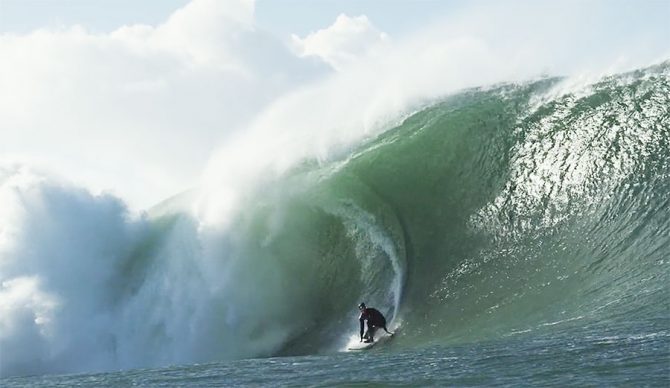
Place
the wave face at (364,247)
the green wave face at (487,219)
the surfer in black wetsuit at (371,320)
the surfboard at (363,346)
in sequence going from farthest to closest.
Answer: the wave face at (364,247) → the surfer in black wetsuit at (371,320) → the surfboard at (363,346) → the green wave face at (487,219)

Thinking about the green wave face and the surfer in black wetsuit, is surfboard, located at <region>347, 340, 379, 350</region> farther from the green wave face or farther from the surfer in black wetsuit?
the green wave face

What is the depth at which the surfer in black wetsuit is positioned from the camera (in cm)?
1409

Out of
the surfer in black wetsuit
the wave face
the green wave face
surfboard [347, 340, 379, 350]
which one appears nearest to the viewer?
the green wave face

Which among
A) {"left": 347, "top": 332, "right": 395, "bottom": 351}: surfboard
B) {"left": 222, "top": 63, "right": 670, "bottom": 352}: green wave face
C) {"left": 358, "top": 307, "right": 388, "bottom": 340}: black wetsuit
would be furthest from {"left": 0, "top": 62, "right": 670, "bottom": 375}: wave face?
{"left": 358, "top": 307, "right": 388, "bottom": 340}: black wetsuit

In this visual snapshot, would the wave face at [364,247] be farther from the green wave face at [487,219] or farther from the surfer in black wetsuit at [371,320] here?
the surfer in black wetsuit at [371,320]

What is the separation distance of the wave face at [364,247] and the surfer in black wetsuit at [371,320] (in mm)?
471

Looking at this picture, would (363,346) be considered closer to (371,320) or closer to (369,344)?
(369,344)

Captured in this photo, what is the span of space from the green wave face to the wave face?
0.13ft

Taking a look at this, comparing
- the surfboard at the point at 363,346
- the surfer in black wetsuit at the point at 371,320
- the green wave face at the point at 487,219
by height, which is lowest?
the surfboard at the point at 363,346

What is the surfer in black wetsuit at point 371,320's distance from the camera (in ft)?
46.2

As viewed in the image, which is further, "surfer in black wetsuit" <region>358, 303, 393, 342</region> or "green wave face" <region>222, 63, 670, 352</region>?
"surfer in black wetsuit" <region>358, 303, 393, 342</region>

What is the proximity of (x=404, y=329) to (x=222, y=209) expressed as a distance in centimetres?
574

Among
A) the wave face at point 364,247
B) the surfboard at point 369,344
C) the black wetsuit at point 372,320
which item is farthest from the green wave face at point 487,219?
the black wetsuit at point 372,320

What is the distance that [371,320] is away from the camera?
14.2 meters
